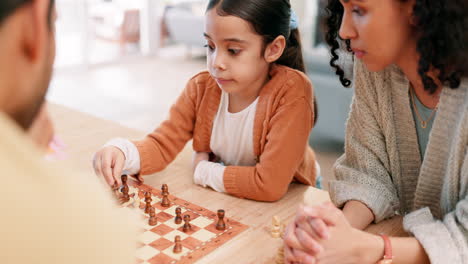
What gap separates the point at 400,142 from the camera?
1387mm

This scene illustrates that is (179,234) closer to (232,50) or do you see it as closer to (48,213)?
(232,50)

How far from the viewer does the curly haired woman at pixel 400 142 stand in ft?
3.59

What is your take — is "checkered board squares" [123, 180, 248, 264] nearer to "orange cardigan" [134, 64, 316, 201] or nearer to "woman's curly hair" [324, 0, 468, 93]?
"orange cardigan" [134, 64, 316, 201]

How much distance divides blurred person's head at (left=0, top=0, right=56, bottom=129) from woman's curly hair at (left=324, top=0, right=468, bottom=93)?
2.70ft

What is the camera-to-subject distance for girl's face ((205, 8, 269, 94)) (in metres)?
1.47

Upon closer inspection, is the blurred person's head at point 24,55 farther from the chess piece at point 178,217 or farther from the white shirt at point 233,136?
the white shirt at point 233,136

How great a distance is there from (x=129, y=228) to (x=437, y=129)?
33.9 inches

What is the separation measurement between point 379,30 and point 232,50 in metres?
0.48

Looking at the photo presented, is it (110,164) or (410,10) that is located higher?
(410,10)

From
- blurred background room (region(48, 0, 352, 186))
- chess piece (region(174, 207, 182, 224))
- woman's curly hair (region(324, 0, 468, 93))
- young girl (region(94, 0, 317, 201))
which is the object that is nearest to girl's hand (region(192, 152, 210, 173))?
young girl (region(94, 0, 317, 201))

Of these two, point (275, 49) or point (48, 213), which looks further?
point (275, 49)

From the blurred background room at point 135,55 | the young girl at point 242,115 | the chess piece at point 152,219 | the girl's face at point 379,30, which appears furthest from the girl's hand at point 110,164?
the blurred background room at point 135,55

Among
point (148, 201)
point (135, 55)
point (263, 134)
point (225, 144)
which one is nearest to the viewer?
point (148, 201)

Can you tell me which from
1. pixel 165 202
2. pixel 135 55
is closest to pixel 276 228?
pixel 165 202
